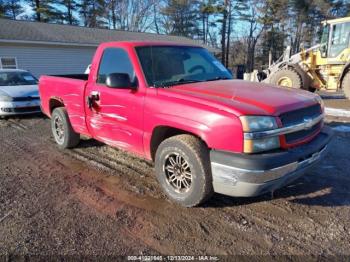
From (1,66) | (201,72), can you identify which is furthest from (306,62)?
(1,66)

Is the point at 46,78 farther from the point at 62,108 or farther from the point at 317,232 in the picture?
the point at 317,232

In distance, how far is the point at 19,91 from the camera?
30.3ft

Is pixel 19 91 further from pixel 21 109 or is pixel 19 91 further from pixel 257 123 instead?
pixel 257 123

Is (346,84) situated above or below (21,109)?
above

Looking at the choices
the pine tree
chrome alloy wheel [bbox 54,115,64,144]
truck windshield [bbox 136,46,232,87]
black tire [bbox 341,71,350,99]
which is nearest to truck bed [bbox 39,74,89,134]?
chrome alloy wheel [bbox 54,115,64,144]

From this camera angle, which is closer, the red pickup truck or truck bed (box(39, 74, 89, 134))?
the red pickup truck

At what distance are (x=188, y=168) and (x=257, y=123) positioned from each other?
3.17 ft

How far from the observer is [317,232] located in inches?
119

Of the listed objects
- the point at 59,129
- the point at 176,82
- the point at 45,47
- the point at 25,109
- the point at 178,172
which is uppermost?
the point at 45,47

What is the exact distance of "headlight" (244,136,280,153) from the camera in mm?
2893

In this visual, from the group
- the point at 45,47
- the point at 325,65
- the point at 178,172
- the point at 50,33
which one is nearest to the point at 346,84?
the point at 325,65

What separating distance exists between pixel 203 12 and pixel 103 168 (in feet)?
144

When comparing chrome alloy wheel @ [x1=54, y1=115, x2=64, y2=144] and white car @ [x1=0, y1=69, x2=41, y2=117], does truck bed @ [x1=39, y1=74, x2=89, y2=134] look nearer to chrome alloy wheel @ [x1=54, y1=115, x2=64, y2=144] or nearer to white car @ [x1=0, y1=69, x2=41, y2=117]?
chrome alloy wheel @ [x1=54, y1=115, x2=64, y2=144]

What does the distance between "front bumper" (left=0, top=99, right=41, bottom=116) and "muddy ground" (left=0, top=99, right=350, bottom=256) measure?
179 inches
